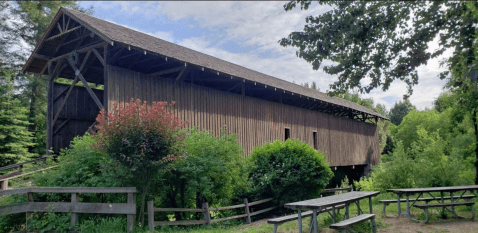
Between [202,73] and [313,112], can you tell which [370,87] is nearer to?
[202,73]

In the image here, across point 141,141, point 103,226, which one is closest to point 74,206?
point 103,226

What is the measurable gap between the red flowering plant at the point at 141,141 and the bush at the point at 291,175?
184 inches

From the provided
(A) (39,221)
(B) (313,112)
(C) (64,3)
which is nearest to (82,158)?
(A) (39,221)

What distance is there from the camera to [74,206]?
663 cm

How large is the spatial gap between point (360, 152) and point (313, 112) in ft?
21.7

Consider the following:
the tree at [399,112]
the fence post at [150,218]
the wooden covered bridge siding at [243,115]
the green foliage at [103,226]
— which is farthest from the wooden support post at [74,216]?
the tree at [399,112]

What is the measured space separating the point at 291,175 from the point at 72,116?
806 centimetres

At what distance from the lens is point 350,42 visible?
6.46 metres

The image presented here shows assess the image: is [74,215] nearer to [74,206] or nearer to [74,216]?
[74,216]

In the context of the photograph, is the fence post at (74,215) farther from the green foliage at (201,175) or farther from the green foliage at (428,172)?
the green foliage at (428,172)

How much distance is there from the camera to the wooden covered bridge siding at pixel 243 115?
438 inches

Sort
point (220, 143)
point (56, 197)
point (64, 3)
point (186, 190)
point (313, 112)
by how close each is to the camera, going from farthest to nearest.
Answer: point (64, 3) → point (313, 112) → point (220, 143) → point (186, 190) → point (56, 197)

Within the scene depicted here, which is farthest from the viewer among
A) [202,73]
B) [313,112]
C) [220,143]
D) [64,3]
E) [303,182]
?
[64,3]

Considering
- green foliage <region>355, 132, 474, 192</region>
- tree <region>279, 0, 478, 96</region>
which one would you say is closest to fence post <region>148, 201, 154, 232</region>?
tree <region>279, 0, 478, 96</region>
